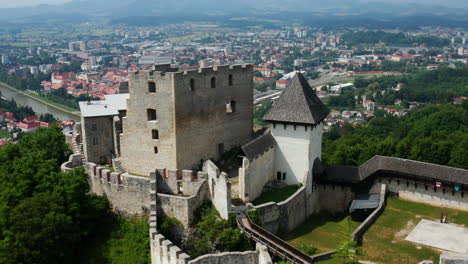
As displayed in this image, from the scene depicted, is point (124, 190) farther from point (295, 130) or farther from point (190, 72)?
point (295, 130)

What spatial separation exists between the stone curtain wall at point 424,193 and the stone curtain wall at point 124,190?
17.8m

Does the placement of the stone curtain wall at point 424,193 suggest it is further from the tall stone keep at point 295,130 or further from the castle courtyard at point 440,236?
the tall stone keep at point 295,130

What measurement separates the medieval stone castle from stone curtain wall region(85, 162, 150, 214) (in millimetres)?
68

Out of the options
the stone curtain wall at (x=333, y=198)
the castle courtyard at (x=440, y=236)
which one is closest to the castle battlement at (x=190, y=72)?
the stone curtain wall at (x=333, y=198)

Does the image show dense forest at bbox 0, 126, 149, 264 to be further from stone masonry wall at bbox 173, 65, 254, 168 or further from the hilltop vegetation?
the hilltop vegetation

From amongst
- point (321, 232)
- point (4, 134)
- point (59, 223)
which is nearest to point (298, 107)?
point (321, 232)

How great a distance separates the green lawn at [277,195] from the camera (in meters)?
35.5

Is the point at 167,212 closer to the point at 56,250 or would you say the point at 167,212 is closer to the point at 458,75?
the point at 56,250

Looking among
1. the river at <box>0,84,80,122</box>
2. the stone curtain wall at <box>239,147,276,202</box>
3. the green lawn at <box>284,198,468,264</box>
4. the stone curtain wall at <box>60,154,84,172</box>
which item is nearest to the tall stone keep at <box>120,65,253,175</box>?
the stone curtain wall at <box>60,154,84,172</box>

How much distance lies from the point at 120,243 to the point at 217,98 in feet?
42.6

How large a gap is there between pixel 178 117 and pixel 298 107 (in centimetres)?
899

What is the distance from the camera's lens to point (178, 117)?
119 ft

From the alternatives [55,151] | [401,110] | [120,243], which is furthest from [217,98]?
[401,110]

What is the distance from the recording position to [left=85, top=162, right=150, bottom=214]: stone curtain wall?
33906 mm
